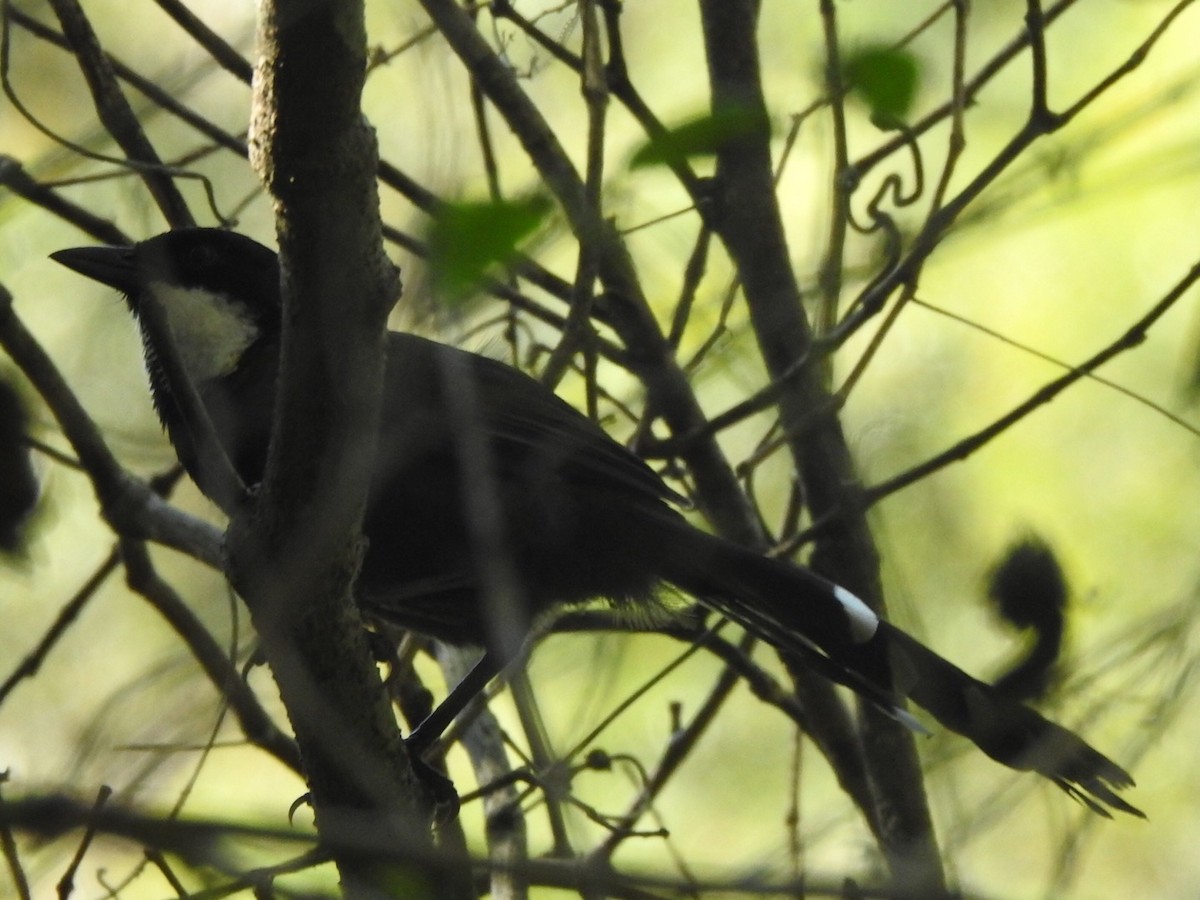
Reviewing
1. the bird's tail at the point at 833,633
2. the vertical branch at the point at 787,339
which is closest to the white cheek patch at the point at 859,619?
the bird's tail at the point at 833,633

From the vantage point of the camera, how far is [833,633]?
3.19 meters

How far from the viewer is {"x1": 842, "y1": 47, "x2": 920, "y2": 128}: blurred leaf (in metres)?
1.62

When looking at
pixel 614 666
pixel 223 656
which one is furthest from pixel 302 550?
pixel 223 656

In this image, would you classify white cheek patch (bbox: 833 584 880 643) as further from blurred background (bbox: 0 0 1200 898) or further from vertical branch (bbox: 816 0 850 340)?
vertical branch (bbox: 816 0 850 340)

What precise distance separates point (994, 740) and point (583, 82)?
4.70ft

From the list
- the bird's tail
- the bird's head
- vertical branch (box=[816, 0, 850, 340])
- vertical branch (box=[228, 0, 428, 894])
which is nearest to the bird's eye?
the bird's head

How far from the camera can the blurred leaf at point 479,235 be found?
1509 millimetres

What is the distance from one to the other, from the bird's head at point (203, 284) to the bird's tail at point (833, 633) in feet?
3.81

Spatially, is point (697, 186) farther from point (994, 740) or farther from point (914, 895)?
A: point (914, 895)

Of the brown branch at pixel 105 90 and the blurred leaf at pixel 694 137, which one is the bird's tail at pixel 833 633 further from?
the blurred leaf at pixel 694 137

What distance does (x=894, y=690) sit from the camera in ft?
10.3

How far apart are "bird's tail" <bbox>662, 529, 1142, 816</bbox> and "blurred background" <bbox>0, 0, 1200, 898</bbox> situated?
10cm

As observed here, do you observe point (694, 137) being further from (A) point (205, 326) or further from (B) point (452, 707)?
(A) point (205, 326)

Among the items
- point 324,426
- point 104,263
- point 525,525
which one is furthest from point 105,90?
point 324,426
